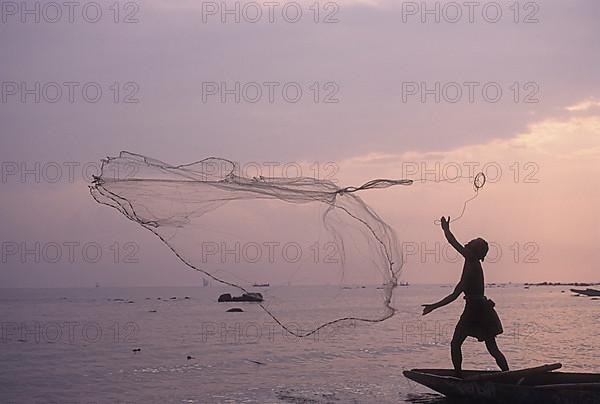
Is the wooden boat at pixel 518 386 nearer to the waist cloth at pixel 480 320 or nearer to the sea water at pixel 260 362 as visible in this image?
the waist cloth at pixel 480 320

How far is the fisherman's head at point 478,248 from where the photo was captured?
12.7 metres

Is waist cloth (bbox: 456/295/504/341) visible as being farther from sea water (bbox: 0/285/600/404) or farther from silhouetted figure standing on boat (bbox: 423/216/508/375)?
sea water (bbox: 0/285/600/404)

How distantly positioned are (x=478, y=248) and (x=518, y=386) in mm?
2501

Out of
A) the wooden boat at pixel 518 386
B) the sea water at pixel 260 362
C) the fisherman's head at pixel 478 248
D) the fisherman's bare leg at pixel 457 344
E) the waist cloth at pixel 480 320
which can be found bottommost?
the sea water at pixel 260 362

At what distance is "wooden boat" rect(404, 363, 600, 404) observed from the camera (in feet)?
40.0

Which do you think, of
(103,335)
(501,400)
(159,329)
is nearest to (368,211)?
(501,400)

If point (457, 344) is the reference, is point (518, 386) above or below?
below

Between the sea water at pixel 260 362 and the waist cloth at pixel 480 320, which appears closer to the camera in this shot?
the waist cloth at pixel 480 320

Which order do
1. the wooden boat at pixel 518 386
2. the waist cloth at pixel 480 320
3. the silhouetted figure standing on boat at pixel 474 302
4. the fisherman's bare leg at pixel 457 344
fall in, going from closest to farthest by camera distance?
1. the wooden boat at pixel 518 386
2. the silhouetted figure standing on boat at pixel 474 302
3. the waist cloth at pixel 480 320
4. the fisherman's bare leg at pixel 457 344

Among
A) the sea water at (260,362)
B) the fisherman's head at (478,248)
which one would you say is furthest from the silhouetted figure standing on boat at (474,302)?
the sea water at (260,362)

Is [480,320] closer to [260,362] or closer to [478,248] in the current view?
[478,248]

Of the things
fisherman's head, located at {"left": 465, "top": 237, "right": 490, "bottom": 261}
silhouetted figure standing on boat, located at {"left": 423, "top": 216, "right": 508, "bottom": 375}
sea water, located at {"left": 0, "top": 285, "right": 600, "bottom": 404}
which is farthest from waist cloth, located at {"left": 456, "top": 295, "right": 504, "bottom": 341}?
sea water, located at {"left": 0, "top": 285, "right": 600, "bottom": 404}

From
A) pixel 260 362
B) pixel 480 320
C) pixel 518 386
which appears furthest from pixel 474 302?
pixel 260 362

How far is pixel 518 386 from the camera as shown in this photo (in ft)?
42.1
